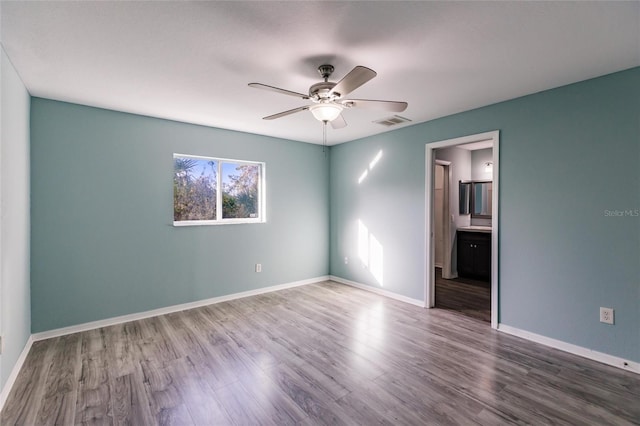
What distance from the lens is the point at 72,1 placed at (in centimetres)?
164

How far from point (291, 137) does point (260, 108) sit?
1.49 meters

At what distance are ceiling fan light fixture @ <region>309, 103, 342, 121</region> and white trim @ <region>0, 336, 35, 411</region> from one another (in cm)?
300

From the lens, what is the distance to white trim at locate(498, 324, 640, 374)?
248 cm

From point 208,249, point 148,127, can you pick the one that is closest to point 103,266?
point 208,249

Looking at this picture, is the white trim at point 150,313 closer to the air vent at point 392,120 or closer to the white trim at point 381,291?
the white trim at point 381,291

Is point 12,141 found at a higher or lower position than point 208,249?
higher

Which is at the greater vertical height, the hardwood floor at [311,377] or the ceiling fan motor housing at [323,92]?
the ceiling fan motor housing at [323,92]

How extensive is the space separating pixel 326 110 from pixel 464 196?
4.53m

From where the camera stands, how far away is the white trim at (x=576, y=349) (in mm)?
2482

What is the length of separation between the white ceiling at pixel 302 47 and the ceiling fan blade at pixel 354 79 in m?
0.29

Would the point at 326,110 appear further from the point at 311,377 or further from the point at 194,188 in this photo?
the point at 194,188

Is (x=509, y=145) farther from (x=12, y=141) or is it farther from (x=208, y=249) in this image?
(x=12, y=141)

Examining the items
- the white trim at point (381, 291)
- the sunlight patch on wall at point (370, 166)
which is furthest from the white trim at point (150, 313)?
the sunlight patch on wall at point (370, 166)

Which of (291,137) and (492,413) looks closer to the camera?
(492,413)
